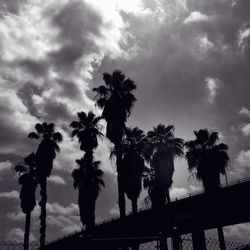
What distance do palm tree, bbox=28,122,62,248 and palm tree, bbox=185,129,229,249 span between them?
620 inches

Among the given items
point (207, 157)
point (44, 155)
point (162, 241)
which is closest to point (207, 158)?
point (207, 157)

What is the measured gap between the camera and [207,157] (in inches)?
1455

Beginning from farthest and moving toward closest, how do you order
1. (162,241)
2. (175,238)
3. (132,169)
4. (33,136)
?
(33,136) < (132,169) < (162,241) < (175,238)

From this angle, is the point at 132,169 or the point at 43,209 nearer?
the point at 132,169

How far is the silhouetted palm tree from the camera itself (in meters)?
33.1

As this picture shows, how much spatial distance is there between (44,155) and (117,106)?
14096 mm

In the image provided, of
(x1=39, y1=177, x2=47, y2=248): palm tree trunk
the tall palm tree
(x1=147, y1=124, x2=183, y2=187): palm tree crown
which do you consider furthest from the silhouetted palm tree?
(x1=39, y1=177, x2=47, y2=248): palm tree trunk

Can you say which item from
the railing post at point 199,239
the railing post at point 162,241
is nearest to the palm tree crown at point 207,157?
the railing post at point 199,239

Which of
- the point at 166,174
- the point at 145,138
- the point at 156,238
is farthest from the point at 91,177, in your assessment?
the point at 156,238

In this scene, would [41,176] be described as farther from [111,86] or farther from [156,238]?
[156,238]

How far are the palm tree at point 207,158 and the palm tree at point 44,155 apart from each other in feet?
51.6

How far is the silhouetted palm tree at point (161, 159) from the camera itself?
1303 inches

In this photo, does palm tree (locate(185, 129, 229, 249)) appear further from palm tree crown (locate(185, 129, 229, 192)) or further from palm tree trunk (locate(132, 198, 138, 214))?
palm tree trunk (locate(132, 198, 138, 214))

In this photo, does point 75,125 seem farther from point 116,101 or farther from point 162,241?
point 162,241
